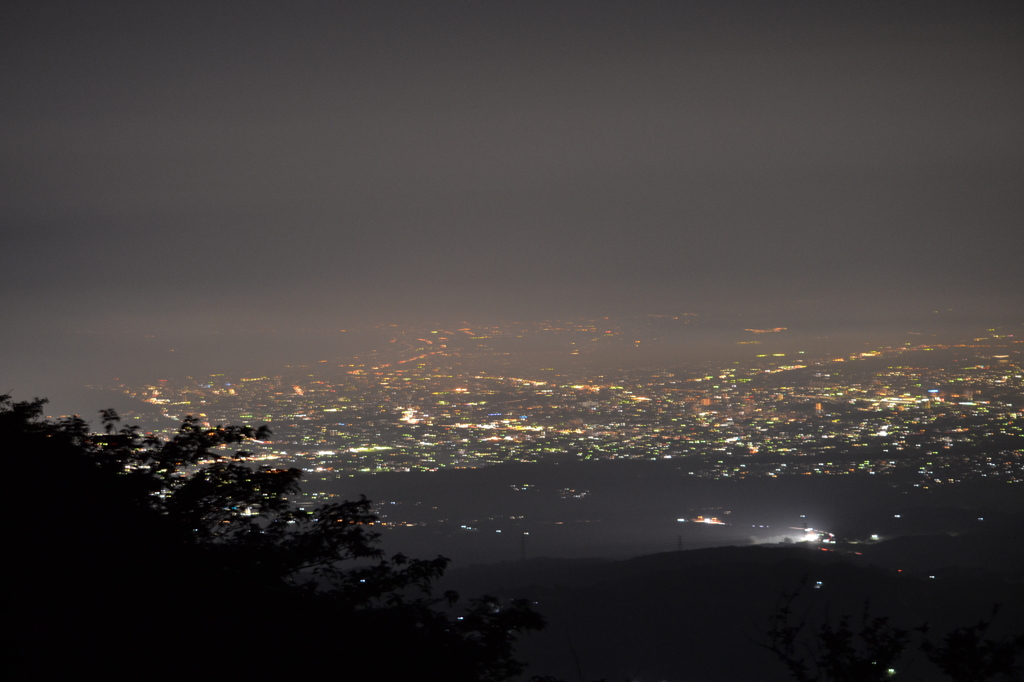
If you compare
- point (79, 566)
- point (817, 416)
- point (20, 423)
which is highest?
point (20, 423)

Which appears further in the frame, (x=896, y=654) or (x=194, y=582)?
(x=194, y=582)

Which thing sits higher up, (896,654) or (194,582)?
(194,582)

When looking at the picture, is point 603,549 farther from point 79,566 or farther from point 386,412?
point 79,566

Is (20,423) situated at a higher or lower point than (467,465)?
higher

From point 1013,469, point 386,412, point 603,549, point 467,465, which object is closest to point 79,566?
point 603,549

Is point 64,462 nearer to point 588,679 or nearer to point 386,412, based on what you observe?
point 588,679

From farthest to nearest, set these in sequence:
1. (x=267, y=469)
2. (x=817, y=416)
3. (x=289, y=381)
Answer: (x=817, y=416) → (x=289, y=381) → (x=267, y=469)

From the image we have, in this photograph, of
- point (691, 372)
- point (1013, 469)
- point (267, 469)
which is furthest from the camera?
point (691, 372)

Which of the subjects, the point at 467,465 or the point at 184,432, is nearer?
the point at 184,432
